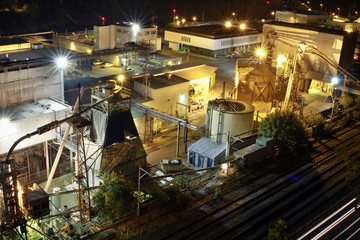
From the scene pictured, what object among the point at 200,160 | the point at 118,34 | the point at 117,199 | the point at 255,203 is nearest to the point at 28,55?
the point at 118,34

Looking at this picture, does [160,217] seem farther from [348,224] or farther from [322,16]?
[322,16]

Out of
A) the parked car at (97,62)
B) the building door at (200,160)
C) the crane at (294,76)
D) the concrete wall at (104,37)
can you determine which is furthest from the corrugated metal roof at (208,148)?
the concrete wall at (104,37)

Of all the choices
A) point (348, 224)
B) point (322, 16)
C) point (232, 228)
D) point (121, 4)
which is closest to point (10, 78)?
point (232, 228)

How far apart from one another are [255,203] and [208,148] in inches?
314

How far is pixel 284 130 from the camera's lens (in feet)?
87.4

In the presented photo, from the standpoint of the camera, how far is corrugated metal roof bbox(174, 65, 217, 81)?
43.1 meters

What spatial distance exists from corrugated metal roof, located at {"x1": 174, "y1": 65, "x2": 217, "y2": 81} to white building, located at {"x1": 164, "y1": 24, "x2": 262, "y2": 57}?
13.9 meters

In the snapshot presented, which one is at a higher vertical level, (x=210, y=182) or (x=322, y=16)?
(x=322, y=16)

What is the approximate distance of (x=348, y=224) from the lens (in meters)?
20.2

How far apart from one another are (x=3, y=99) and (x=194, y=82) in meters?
21.0

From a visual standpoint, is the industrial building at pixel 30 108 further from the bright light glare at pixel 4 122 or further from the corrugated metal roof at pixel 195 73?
the corrugated metal roof at pixel 195 73

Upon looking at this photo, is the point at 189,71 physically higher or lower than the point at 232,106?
higher

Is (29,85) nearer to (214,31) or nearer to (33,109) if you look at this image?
(33,109)

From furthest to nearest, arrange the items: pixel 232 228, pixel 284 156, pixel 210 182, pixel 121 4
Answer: pixel 121 4, pixel 284 156, pixel 210 182, pixel 232 228
